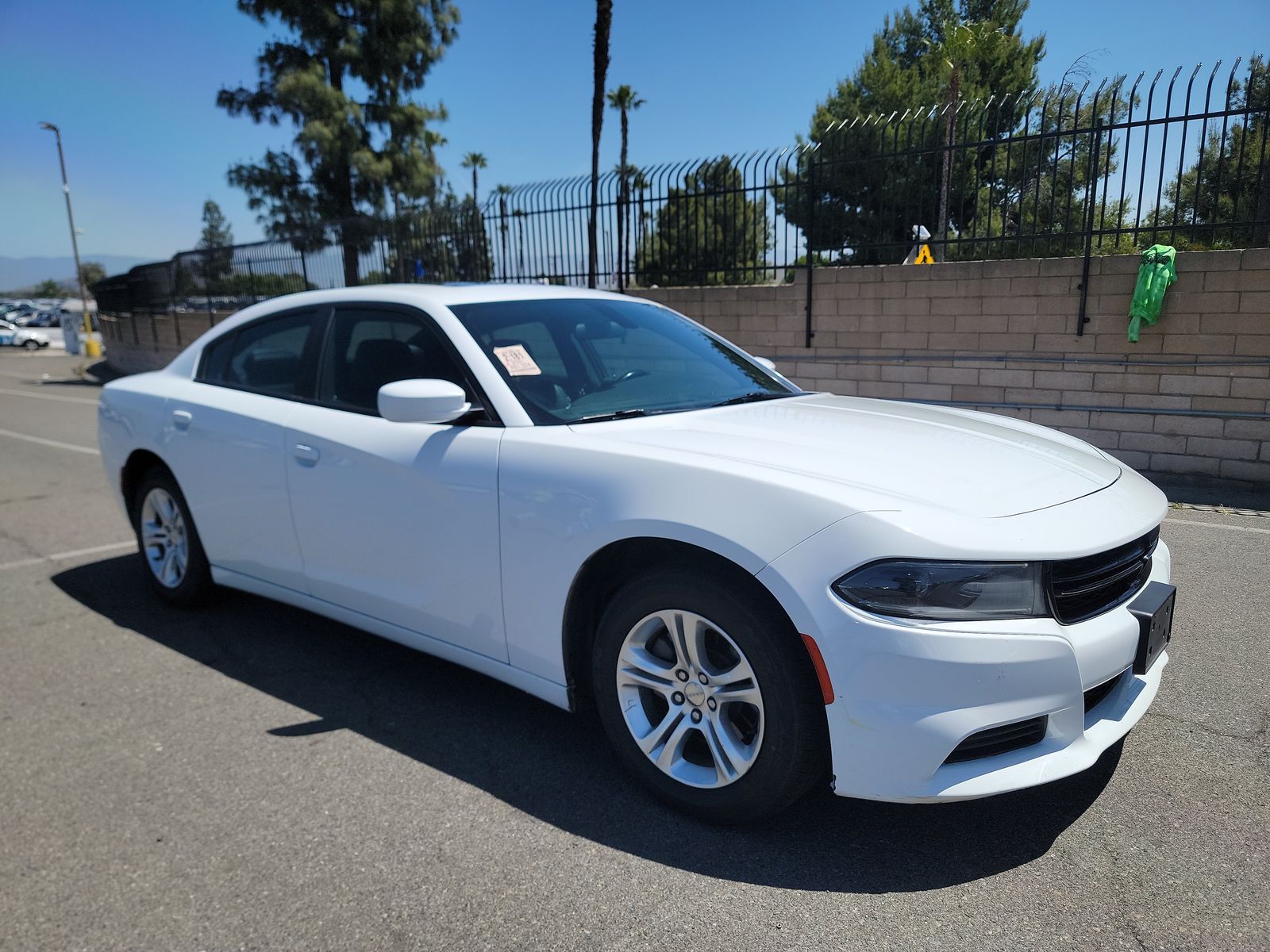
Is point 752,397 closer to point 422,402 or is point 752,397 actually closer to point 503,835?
point 422,402

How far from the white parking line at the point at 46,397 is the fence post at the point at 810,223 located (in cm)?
1276

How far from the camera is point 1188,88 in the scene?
684cm

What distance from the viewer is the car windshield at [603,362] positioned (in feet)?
10.3

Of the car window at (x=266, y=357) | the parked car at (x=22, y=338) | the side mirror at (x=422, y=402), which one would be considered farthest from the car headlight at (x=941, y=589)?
the parked car at (x=22, y=338)

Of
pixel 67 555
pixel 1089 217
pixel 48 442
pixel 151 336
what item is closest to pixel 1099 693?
pixel 67 555

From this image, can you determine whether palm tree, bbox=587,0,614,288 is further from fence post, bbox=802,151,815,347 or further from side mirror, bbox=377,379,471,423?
side mirror, bbox=377,379,471,423

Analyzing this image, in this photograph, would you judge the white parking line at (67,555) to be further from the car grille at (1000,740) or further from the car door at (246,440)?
the car grille at (1000,740)

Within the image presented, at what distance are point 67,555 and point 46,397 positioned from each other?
14176mm

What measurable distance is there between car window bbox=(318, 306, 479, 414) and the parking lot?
1.23 metres

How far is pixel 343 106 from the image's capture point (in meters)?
22.9

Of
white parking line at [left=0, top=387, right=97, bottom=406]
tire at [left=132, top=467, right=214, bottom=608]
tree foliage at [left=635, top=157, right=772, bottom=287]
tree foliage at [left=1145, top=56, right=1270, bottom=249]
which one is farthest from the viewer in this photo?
white parking line at [left=0, top=387, right=97, bottom=406]

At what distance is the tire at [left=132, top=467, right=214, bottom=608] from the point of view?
4355mm

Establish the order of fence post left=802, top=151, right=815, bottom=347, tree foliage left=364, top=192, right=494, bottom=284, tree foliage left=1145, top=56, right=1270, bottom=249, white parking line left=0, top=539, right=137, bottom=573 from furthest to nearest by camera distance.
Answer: tree foliage left=364, top=192, right=494, bottom=284 → fence post left=802, top=151, right=815, bottom=347 → tree foliage left=1145, top=56, right=1270, bottom=249 → white parking line left=0, top=539, right=137, bottom=573

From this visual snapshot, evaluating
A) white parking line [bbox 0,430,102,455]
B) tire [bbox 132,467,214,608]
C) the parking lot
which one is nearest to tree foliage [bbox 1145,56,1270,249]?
the parking lot
